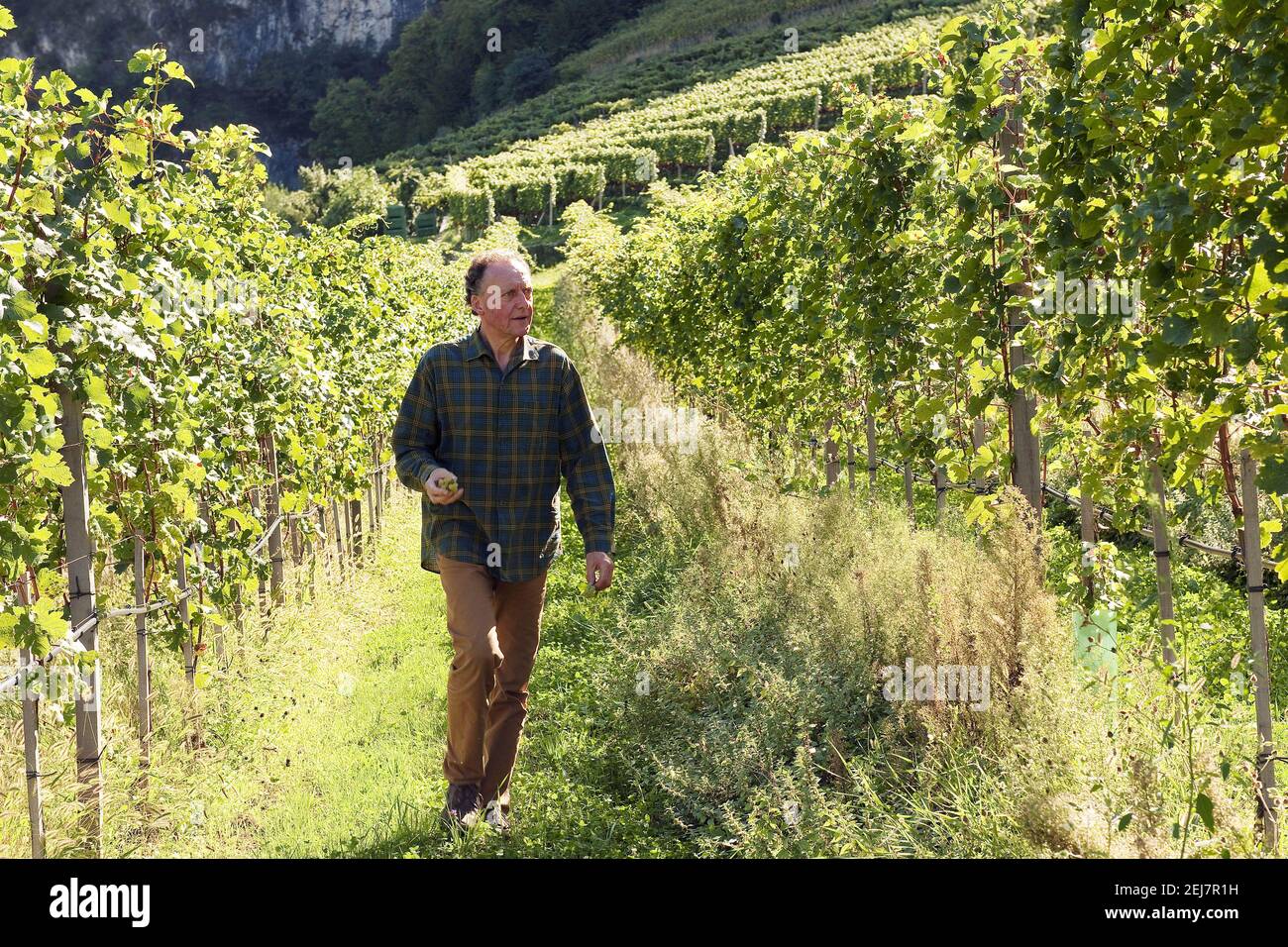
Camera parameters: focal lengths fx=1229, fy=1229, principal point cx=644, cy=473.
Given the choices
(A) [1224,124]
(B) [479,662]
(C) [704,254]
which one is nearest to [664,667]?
(B) [479,662]

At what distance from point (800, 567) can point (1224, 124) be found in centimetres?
380

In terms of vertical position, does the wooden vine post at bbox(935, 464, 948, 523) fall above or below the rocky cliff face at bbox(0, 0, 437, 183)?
below

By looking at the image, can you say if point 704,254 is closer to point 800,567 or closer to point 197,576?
point 800,567

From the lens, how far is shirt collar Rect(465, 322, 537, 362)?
13.6 ft

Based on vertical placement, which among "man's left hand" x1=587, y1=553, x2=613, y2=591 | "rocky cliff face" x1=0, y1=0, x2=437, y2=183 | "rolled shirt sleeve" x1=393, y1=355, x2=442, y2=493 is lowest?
"man's left hand" x1=587, y1=553, x2=613, y2=591

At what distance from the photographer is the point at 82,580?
11.8 ft

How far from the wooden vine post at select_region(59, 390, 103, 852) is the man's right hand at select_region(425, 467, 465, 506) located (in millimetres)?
1009

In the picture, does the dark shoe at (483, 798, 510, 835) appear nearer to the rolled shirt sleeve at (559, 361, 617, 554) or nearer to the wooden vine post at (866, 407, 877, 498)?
the rolled shirt sleeve at (559, 361, 617, 554)

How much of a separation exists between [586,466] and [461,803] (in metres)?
1.23

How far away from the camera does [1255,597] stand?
11.4 feet

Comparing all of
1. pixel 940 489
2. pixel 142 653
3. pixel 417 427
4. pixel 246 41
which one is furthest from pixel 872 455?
pixel 246 41

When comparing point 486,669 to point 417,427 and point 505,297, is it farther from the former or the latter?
point 505,297

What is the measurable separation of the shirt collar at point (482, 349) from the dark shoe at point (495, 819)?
1509 mm

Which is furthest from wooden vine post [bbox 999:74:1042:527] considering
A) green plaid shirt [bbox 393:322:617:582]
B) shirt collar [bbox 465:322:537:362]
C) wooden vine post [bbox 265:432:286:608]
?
wooden vine post [bbox 265:432:286:608]
